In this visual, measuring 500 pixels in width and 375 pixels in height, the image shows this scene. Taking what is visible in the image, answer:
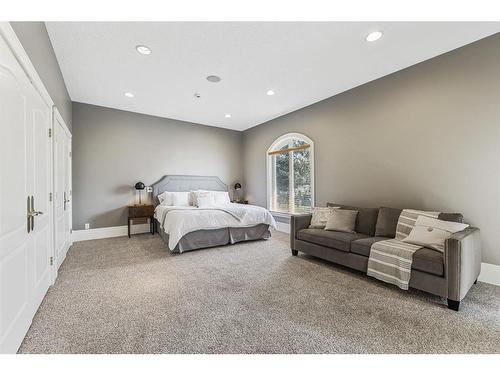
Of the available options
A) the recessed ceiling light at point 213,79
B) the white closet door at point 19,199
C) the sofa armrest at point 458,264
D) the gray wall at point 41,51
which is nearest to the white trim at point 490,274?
the sofa armrest at point 458,264

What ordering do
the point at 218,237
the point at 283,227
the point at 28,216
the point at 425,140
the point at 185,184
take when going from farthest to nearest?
the point at 185,184
the point at 283,227
the point at 218,237
the point at 425,140
the point at 28,216

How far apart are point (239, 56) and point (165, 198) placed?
3523 millimetres

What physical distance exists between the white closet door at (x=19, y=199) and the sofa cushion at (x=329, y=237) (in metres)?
3.15

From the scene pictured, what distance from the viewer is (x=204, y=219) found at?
3918 mm

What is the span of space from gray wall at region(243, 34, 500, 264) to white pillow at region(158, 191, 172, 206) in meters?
3.38

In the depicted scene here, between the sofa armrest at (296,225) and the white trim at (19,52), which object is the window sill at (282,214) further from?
the white trim at (19,52)

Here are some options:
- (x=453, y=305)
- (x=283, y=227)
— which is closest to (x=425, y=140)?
(x=453, y=305)

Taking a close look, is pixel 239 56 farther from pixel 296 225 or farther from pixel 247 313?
pixel 247 313

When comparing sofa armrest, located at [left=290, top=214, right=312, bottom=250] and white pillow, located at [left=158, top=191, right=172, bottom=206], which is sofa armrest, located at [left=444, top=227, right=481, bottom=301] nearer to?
sofa armrest, located at [left=290, top=214, right=312, bottom=250]

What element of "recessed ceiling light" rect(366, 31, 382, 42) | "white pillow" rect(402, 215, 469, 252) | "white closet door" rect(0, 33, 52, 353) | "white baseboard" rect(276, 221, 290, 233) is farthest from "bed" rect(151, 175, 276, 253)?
"recessed ceiling light" rect(366, 31, 382, 42)

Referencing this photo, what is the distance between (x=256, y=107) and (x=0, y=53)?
156 inches

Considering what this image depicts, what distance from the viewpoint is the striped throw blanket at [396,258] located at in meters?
2.36
